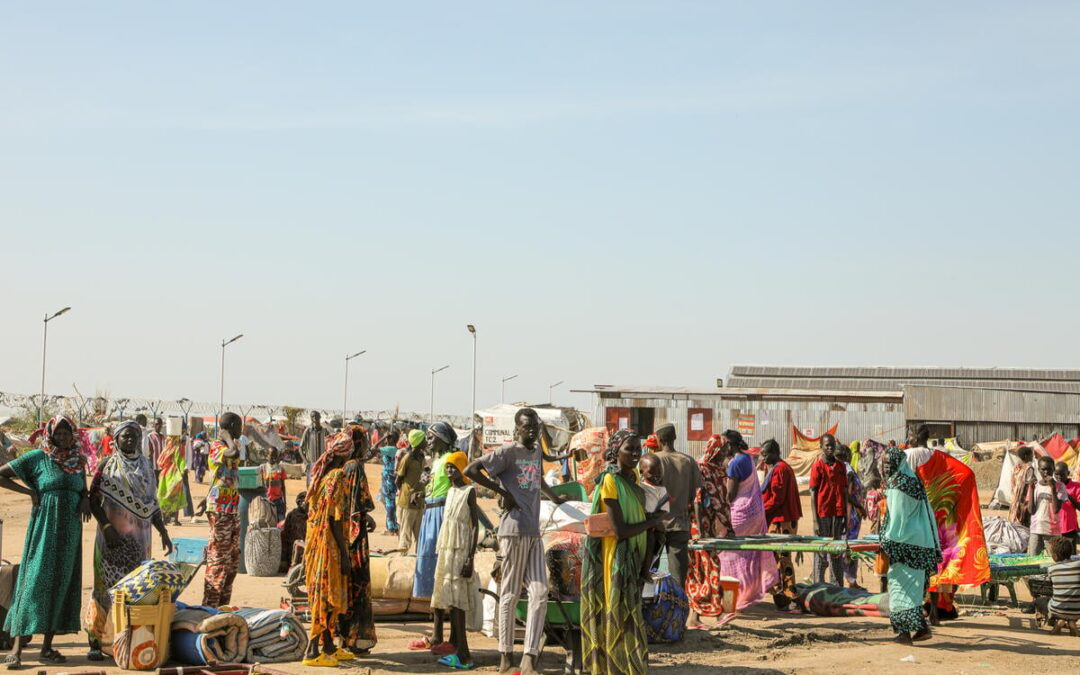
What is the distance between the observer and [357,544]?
8.47 metres

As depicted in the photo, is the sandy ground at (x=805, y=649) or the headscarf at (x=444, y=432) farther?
the headscarf at (x=444, y=432)

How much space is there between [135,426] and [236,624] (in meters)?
1.74

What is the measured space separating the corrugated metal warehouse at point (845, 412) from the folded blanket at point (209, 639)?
3154 cm

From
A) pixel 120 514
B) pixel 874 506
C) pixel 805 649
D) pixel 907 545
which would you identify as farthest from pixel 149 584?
pixel 874 506

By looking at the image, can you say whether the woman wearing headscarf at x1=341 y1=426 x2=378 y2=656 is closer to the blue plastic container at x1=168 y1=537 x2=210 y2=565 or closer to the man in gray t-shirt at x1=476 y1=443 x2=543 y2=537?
the man in gray t-shirt at x1=476 y1=443 x2=543 y2=537

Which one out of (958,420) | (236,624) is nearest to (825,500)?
(236,624)

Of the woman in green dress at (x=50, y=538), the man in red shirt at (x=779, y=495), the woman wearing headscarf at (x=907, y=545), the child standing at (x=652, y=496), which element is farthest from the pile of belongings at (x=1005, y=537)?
the woman in green dress at (x=50, y=538)

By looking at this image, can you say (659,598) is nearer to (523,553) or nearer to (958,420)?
(523,553)

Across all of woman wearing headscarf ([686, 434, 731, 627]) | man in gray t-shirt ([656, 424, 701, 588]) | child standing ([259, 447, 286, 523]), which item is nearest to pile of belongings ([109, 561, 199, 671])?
man in gray t-shirt ([656, 424, 701, 588])

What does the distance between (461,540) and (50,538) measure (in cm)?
296

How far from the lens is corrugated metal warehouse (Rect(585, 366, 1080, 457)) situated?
4112 centimetres

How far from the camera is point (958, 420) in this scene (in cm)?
4347

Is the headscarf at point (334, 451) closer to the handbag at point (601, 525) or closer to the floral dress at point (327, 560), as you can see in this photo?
the floral dress at point (327, 560)

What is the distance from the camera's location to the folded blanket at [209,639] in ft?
26.4
